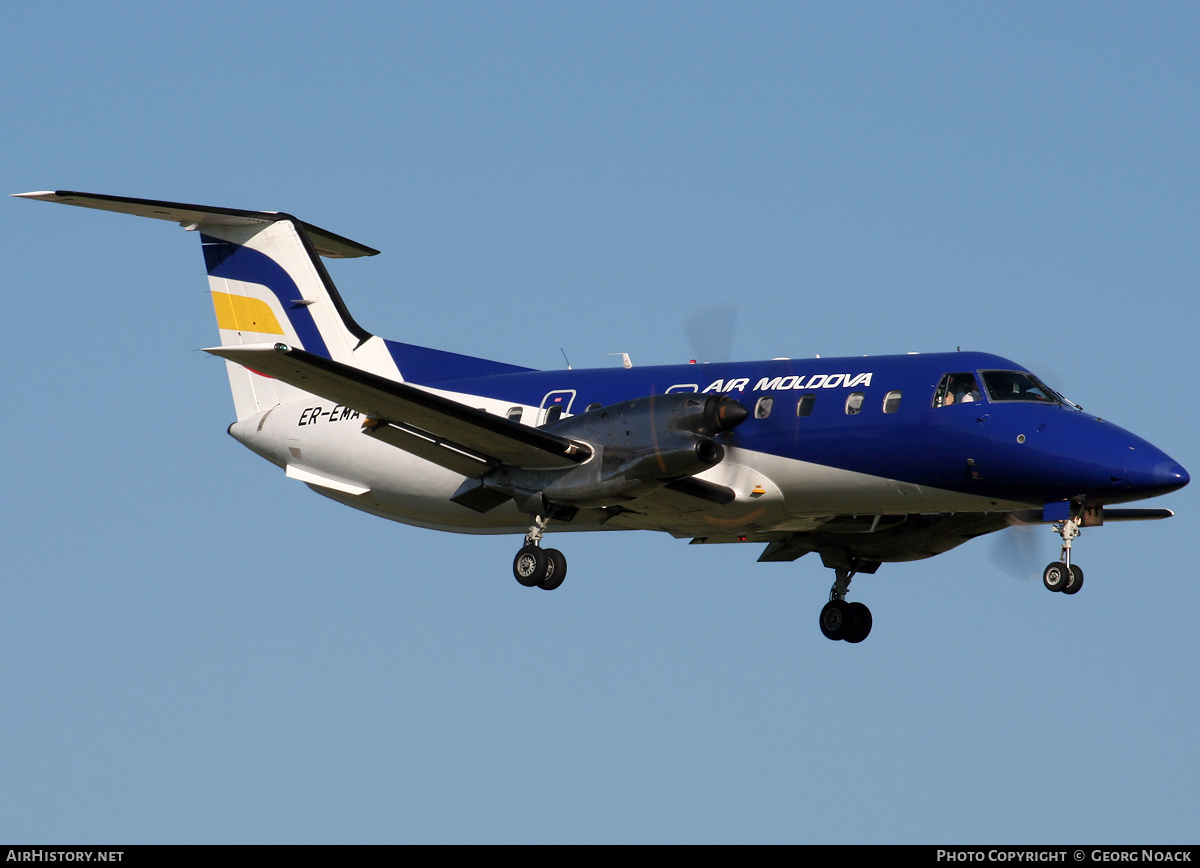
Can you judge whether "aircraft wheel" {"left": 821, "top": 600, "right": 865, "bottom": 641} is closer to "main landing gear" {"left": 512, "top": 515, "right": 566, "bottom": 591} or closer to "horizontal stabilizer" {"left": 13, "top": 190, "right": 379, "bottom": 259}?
"main landing gear" {"left": 512, "top": 515, "right": 566, "bottom": 591}

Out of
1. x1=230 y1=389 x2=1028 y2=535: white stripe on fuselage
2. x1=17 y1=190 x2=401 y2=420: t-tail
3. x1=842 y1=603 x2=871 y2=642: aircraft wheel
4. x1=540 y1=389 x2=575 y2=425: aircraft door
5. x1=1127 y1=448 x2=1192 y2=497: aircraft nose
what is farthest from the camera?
x1=17 y1=190 x2=401 y2=420: t-tail

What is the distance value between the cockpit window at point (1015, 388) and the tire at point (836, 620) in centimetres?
523

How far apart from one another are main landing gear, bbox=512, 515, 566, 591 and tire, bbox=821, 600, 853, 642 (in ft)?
16.0

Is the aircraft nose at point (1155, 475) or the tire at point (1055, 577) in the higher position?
the aircraft nose at point (1155, 475)

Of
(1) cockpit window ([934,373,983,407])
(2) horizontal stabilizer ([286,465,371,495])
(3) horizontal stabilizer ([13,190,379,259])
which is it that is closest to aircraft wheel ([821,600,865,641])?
(1) cockpit window ([934,373,983,407])

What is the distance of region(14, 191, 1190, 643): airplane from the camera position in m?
18.2

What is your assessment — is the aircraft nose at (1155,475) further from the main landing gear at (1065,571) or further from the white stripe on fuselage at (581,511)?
the white stripe on fuselage at (581,511)

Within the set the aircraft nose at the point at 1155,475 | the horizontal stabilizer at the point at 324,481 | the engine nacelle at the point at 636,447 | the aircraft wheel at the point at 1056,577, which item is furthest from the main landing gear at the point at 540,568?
the aircraft nose at the point at 1155,475

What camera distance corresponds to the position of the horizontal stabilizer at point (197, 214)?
2166cm

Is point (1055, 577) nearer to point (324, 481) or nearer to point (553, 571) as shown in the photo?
point (553, 571)

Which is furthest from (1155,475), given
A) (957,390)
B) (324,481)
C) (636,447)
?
(324,481)

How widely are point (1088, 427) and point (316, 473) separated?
1103cm
